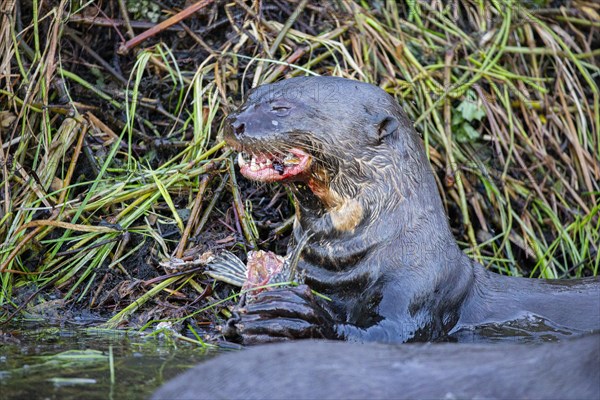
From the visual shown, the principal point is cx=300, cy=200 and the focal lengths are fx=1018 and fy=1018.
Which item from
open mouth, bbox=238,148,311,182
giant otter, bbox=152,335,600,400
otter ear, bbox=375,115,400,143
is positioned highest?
otter ear, bbox=375,115,400,143

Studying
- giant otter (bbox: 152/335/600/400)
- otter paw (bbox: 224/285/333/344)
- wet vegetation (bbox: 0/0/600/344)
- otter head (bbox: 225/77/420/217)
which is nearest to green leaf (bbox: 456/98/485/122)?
wet vegetation (bbox: 0/0/600/344)

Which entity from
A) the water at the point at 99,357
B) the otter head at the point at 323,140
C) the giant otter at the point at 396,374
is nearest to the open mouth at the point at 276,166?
the otter head at the point at 323,140

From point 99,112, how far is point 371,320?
220 cm

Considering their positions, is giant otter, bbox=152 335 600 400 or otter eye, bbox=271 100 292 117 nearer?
giant otter, bbox=152 335 600 400

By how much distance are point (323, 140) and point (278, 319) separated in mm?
857

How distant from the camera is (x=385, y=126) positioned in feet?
13.7

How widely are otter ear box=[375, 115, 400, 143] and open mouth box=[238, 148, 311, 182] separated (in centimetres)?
31

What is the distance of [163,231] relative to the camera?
4902 mm

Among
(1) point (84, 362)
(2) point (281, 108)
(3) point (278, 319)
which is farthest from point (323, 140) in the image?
(1) point (84, 362)

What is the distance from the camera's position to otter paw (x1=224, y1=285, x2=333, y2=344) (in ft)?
11.7

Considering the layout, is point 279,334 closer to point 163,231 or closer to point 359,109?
point 359,109

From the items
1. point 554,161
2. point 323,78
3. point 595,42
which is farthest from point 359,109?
point 595,42

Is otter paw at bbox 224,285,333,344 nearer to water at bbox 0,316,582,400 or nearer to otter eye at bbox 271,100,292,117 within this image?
water at bbox 0,316,582,400

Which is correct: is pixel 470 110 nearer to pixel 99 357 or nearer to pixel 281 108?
pixel 281 108
